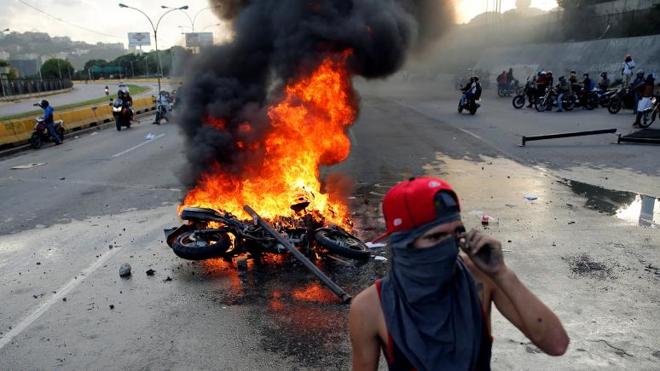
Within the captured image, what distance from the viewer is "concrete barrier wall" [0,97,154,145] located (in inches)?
697

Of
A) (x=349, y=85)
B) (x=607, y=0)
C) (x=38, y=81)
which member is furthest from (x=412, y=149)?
(x=38, y=81)

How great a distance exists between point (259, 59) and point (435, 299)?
268 inches

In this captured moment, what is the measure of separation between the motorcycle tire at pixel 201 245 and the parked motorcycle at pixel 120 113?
17.6 meters

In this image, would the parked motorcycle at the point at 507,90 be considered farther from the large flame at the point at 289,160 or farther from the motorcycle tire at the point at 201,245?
the motorcycle tire at the point at 201,245

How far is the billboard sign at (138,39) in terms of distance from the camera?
107375 millimetres

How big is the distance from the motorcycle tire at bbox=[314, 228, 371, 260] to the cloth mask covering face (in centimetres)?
399

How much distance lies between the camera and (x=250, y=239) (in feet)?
20.1

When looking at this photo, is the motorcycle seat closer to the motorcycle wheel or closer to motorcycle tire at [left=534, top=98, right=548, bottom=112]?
the motorcycle wheel

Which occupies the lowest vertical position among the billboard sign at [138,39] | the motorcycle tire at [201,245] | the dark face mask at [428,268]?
the motorcycle tire at [201,245]

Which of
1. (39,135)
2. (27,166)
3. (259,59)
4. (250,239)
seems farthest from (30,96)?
(250,239)

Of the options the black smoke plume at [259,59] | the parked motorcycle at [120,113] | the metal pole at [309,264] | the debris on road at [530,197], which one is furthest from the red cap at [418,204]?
the parked motorcycle at [120,113]

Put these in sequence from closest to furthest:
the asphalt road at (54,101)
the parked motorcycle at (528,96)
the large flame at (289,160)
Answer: the large flame at (289,160), the parked motorcycle at (528,96), the asphalt road at (54,101)

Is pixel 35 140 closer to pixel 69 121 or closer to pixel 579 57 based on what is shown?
pixel 69 121

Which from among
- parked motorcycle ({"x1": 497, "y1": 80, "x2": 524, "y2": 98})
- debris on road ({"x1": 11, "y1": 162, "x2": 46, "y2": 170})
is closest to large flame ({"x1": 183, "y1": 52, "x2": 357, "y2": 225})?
debris on road ({"x1": 11, "y1": 162, "x2": 46, "y2": 170})
